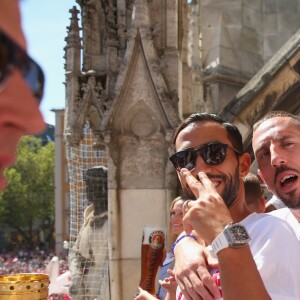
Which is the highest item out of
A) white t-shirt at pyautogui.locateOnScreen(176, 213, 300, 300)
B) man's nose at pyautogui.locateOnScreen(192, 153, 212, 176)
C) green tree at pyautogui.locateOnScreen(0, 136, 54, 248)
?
green tree at pyautogui.locateOnScreen(0, 136, 54, 248)

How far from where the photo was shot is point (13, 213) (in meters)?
46.7

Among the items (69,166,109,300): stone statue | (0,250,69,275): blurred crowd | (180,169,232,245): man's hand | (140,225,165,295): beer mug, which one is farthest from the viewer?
(0,250,69,275): blurred crowd

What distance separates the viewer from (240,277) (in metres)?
1.31

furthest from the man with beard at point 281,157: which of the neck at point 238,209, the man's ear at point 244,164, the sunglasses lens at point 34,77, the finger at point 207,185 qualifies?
the sunglasses lens at point 34,77

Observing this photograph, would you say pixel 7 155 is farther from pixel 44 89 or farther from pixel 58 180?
pixel 58 180

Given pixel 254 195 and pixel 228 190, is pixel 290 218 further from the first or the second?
pixel 254 195

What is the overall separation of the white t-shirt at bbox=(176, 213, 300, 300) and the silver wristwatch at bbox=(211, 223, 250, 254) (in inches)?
4.6

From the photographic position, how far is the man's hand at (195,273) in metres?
1.49

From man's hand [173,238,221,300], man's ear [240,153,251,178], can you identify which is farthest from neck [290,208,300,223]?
man's hand [173,238,221,300]

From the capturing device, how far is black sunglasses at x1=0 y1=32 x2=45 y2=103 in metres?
0.59

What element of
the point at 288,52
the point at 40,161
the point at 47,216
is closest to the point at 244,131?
the point at 288,52

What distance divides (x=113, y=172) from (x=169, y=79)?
0.87 metres

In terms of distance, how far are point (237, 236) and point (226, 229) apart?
4 centimetres

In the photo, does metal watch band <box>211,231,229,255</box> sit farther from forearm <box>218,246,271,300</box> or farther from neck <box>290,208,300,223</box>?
neck <box>290,208,300,223</box>
